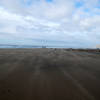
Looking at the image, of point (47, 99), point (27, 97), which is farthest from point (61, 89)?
point (27, 97)

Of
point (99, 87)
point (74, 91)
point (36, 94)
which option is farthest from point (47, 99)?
point (99, 87)

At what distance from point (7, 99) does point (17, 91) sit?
0.41 metres

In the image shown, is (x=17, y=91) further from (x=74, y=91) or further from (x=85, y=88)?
(x=85, y=88)

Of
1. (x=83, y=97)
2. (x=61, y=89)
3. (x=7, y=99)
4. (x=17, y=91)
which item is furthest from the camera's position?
(x=61, y=89)

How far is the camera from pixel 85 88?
3.07 meters

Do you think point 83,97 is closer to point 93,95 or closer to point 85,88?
point 93,95

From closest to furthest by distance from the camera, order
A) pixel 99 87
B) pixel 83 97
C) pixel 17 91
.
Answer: pixel 83 97, pixel 17 91, pixel 99 87

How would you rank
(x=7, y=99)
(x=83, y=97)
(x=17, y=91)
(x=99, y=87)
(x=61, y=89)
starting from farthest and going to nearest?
(x=99, y=87)
(x=61, y=89)
(x=17, y=91)
(x=83, y=97)
(x=7, y=99)

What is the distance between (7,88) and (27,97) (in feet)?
3.01

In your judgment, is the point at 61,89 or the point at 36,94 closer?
A: the point at 36,94

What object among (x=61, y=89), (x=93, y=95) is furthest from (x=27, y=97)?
(x=93, y=95)

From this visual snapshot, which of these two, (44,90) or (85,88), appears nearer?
(44,90)

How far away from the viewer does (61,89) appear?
2.94 m

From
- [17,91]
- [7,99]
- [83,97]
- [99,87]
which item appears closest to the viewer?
[7,99]
